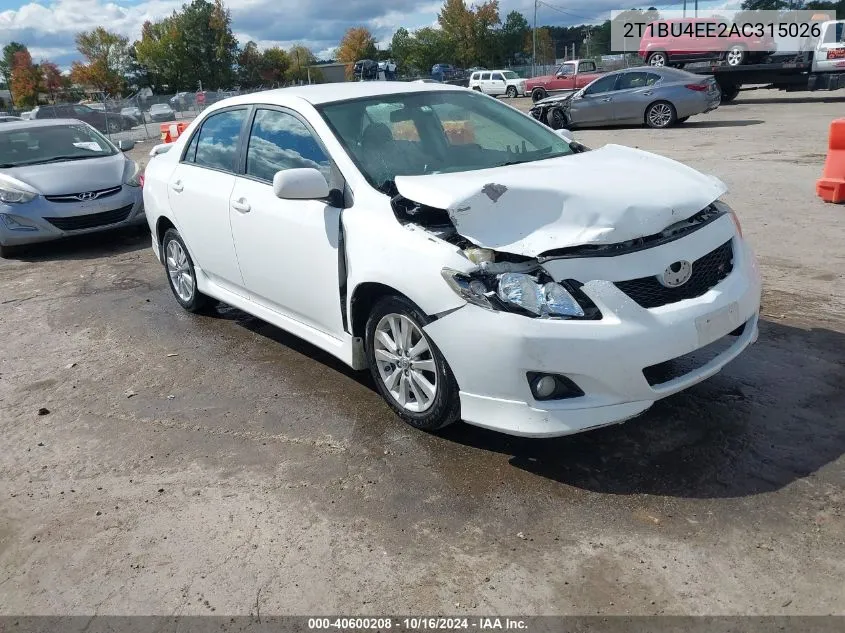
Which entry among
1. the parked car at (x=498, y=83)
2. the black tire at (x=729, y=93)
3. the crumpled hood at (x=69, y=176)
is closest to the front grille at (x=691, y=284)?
the crumpled hood at (x=69, y=176)

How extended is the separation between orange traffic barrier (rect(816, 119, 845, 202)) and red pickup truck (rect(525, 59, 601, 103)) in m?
23.7

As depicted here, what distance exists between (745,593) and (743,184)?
26.2 feet

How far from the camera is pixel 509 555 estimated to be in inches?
111

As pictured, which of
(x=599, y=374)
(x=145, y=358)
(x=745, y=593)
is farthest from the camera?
(x=145, y=358)

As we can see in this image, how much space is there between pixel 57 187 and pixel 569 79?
26.4 metres

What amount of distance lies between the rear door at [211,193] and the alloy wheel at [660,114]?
14.0 meters

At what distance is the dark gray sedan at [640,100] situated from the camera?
16547 millimetres

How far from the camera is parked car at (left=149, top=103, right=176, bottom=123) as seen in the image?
107 ft

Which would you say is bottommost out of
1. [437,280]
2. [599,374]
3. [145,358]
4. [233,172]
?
[145,358]

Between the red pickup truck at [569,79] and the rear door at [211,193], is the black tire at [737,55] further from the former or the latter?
the rear door at [211,193]

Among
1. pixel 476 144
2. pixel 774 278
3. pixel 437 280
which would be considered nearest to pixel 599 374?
pixel 437 280

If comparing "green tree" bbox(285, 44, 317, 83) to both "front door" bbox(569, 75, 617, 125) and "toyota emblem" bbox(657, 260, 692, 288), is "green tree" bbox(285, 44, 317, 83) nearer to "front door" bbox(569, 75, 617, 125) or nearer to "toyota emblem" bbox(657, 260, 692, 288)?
"front door" bbox(569, 75, 617, 125)

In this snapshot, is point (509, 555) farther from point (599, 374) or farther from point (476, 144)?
point (476, 144)

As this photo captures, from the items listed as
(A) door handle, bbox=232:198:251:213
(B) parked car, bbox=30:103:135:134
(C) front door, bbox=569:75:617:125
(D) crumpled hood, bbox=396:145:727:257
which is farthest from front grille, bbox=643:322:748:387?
(B) parked car, bbox=30:103:135:134
